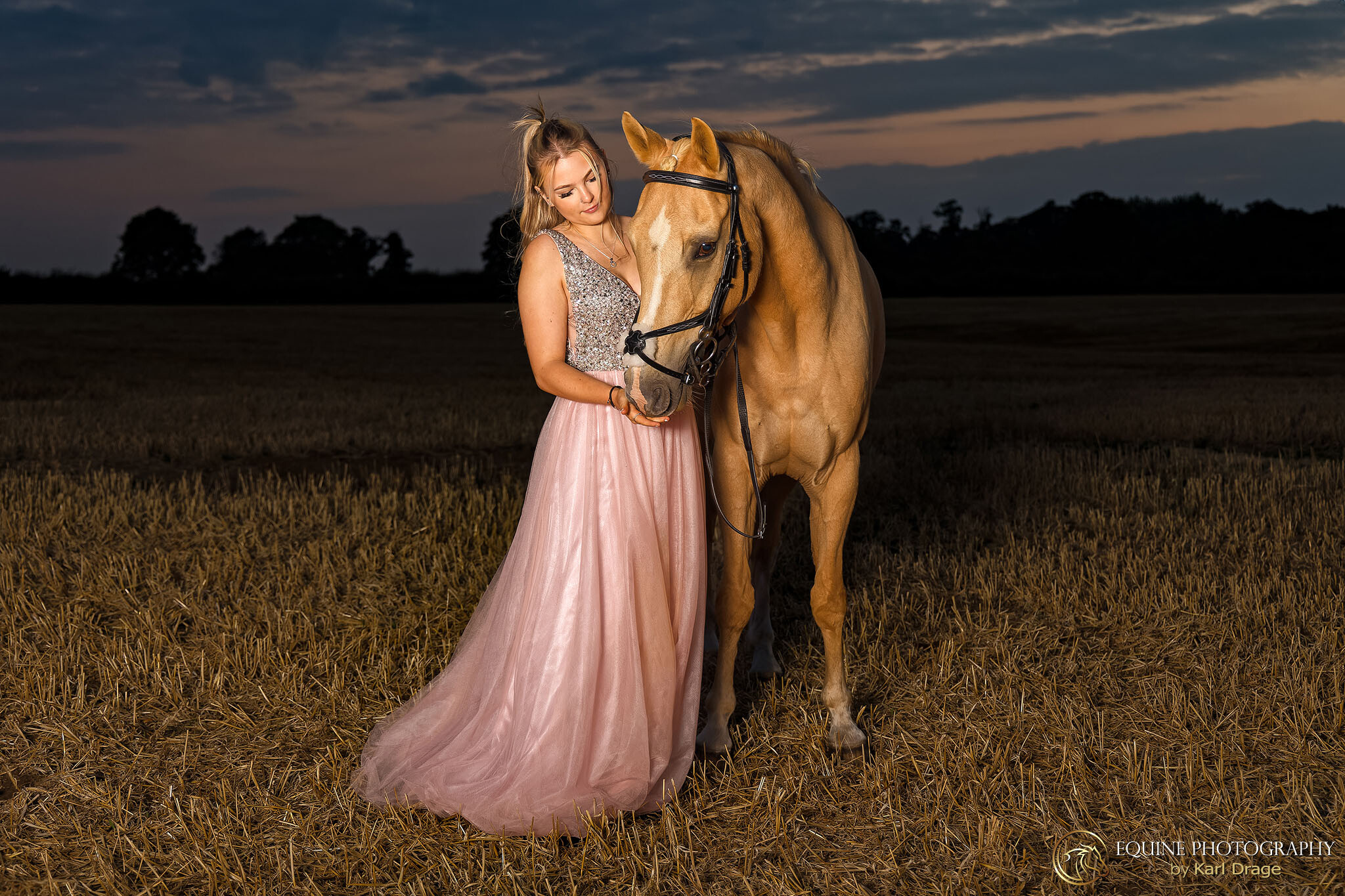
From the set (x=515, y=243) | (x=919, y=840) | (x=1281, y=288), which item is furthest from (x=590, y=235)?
(x=1281, y=288)

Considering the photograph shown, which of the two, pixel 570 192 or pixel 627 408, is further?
pixel 570 192

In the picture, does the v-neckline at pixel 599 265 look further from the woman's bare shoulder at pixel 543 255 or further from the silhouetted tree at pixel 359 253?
the silhouetted tree at pixel 359 253

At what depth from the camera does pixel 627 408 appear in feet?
10.4

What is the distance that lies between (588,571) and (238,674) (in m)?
2.33

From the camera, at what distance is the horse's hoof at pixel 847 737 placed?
399 cm

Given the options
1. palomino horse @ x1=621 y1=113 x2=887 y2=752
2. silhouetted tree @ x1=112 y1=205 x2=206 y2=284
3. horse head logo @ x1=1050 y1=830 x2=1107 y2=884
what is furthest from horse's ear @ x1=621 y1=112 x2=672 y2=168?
silhouetted tree @ x1=112 y1=205 x2=206 y2=284

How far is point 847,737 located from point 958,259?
57.8 meters

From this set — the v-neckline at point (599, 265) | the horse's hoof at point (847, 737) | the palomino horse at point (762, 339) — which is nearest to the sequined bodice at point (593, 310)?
the v-neckline at point (599, 265)

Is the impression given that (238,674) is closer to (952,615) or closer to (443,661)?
(443,661)

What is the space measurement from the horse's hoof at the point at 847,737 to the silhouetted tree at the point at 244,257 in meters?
59.2

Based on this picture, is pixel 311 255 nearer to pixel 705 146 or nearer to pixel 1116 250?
pixel 1116 250

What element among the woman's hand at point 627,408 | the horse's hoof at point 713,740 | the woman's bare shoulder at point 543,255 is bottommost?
the horse's hoof at point 713,740

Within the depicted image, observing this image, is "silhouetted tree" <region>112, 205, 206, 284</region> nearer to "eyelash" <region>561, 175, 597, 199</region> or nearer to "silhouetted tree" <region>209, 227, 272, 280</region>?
"silhouetted tree" <region>209, 227, 272, 280</region>

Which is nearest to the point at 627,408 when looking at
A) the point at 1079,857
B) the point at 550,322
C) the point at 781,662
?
the point at 550,322
